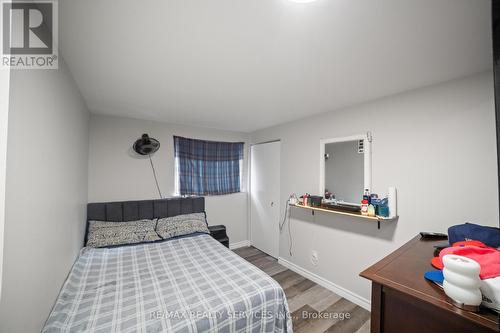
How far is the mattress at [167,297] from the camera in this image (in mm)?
1201

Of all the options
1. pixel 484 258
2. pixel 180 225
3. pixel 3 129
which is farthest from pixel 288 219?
pixel 3 129

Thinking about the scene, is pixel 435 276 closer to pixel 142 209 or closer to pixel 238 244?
pixel 142 209

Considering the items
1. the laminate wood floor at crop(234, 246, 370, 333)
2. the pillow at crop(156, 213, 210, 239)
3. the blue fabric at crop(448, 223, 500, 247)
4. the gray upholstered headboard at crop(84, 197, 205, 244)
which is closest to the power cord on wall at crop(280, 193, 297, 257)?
the laminate wood floor at crop(234, 246, 370, 333)

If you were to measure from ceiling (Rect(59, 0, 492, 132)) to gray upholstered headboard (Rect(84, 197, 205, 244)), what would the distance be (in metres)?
1.47

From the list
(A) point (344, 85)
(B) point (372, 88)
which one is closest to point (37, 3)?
(A) point (344, 85)

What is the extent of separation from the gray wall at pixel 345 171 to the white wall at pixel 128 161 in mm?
2149

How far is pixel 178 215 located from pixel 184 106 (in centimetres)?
172

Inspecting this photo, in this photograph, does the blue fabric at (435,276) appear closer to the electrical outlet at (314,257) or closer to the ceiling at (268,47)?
the ceiling at (268,47)

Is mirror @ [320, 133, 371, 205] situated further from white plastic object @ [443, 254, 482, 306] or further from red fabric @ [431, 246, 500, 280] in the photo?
white plastic object @ [443, 254, 482, 306]

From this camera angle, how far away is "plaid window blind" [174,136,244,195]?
11.0 ft

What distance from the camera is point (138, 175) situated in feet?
9.85

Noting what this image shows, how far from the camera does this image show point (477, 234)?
1.28m

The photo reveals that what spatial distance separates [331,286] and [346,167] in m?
1.56

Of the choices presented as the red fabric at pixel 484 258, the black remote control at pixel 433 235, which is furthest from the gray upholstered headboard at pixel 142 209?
the red fabric at pixel 484 258
